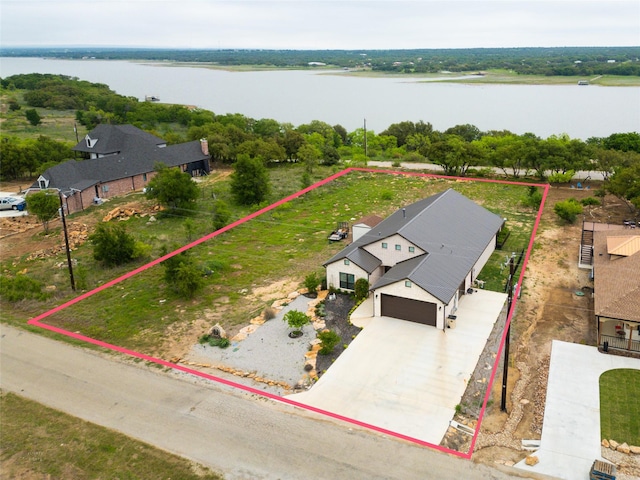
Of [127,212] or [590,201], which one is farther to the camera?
[127,212]

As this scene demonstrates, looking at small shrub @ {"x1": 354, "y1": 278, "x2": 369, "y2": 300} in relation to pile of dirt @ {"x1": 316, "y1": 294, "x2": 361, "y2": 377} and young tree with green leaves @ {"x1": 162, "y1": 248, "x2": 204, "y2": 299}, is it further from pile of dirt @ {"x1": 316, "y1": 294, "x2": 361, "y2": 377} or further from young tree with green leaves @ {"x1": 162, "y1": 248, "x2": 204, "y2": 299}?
young tree with green leaves @ {"x1": 162, "y1": 248, "x2": 204, "y2": 299}

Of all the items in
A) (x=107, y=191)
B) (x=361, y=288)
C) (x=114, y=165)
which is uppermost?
(x=114, y=165)

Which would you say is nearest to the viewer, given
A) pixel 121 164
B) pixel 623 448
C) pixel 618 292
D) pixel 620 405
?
pixel 623 448

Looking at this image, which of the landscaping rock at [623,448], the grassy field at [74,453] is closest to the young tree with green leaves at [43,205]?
the grassy field at [74,453]

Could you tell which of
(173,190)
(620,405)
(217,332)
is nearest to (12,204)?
(173,190)

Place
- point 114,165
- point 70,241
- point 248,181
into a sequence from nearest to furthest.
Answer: point 70,241, point 248,181, point 114,165

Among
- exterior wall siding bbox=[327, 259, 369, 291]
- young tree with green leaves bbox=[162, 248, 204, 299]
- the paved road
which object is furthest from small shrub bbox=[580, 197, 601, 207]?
the paved road

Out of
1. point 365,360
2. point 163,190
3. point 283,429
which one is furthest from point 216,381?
point 163,190

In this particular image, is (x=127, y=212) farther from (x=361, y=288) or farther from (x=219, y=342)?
(x=361, y=288)
